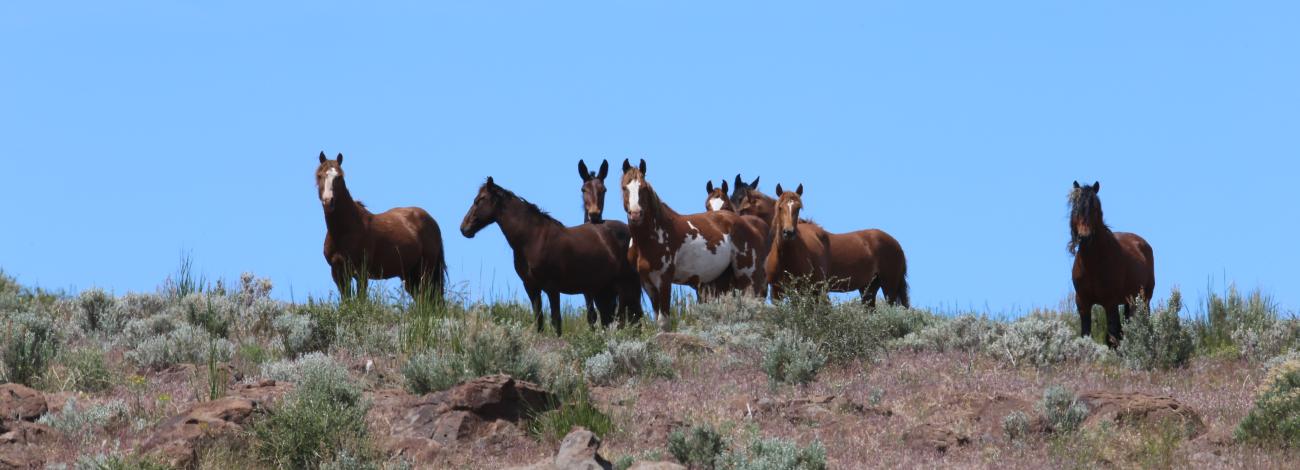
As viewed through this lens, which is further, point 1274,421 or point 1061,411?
point 1061,411

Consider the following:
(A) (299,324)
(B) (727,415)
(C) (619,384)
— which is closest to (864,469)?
(B) (727,415)

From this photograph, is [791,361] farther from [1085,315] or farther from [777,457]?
[1085,315]

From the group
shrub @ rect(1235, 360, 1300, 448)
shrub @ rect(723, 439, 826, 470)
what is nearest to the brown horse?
shrub @ rect(723, 439, 826, 470)

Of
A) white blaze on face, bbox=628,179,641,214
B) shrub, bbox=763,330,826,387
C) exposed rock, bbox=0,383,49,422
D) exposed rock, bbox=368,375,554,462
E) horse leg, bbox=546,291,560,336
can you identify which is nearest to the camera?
exposed rock, bbox=368,375,554,462

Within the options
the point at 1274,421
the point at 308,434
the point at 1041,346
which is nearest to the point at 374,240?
the point at 1041,346

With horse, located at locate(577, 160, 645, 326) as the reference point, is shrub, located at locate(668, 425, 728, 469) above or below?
below

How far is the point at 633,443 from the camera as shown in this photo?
1045 cm

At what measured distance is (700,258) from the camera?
1870 centimetres

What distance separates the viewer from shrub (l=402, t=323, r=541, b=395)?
38.3 feet

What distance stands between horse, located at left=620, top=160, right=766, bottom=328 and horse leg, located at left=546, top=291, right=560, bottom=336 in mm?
1171

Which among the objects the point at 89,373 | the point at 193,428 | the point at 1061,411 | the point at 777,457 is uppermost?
the point at 89,373

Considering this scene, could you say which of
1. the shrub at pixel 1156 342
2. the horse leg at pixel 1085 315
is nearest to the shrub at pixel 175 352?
the shrub at pixel 1156 342

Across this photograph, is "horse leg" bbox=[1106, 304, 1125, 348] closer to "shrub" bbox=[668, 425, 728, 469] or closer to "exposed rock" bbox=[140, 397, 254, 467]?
"shrub" bbox=[668, 425, 728, 469]

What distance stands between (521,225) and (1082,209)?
640 centimetres
